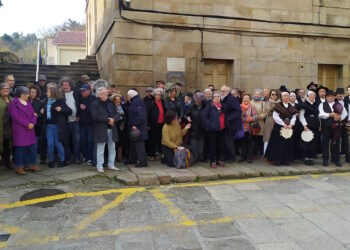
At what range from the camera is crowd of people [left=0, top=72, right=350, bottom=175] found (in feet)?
23.4

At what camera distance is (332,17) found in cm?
→ 1137

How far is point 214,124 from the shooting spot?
297 inches

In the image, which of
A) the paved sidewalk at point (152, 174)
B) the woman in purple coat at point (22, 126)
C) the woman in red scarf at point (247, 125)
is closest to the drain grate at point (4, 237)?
the paved sidewalk at point (152, 174)

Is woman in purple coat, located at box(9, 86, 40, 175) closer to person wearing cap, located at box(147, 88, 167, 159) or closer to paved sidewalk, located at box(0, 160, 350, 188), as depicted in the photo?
paved sidewalk, located at box(0, 160, 350, 188)

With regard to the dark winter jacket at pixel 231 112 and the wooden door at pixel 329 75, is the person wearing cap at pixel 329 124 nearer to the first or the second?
the dark winter jacket at pixel 231 112

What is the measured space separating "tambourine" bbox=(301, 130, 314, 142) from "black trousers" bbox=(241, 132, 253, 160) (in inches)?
45.2

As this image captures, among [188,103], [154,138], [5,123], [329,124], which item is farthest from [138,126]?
[329,124]

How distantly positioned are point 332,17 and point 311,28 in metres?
0.89

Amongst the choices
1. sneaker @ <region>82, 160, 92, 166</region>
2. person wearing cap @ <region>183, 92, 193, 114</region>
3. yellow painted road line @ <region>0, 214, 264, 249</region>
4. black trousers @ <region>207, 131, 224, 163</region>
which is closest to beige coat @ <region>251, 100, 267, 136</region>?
black trousers @ <region>207, 131, 224, 163</region>

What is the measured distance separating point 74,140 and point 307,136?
5.14 m

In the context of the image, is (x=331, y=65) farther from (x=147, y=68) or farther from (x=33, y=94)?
(x=33, y=94)

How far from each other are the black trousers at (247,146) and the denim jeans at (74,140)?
3808mm

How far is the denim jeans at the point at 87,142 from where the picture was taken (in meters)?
7.80

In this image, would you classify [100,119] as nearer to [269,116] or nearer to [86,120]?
[86,120]
